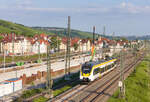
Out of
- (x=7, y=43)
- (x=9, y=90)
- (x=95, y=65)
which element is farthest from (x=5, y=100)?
(x=7, y=43)

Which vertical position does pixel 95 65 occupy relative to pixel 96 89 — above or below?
above

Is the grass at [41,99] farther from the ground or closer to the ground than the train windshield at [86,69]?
closer to the ground

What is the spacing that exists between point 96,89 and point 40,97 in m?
9.06

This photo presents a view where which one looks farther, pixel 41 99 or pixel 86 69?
pixel 86 69

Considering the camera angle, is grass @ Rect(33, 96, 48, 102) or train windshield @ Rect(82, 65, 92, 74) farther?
train windshield @ Rect(82, 65, 92, 74)

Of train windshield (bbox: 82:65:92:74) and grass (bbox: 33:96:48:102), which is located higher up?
train windshield (bbox: 82:65:92:74)

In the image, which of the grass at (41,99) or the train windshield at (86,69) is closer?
the grass at (41,99)

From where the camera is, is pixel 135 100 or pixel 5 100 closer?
pixel 5 100

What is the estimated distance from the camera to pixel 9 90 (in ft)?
104

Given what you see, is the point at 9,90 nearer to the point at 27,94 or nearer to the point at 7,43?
the point at 27,94

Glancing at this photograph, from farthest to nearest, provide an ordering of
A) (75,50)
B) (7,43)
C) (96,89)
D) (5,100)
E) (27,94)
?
(75,50) < (7,43) < (96,89) < (27,94) < (5,100)

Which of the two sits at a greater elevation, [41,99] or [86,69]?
[86,69]

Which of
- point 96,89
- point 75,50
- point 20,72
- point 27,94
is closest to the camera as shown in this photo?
point 27,94

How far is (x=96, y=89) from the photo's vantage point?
104 feet
